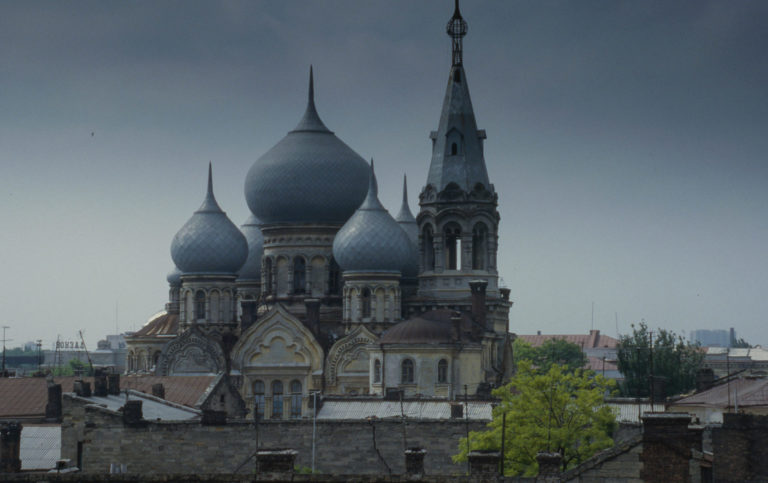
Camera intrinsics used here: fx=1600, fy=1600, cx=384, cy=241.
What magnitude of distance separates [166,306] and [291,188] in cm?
2064

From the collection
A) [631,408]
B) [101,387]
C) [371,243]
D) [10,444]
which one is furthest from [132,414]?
[371,243]

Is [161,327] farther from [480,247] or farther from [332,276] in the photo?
[480,247]

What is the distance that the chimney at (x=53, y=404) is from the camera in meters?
71.1

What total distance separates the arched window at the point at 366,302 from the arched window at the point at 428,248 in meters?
5.18

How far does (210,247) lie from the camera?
10094cm

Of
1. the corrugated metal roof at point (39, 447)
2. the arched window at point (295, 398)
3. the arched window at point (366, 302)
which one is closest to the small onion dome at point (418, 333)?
the arched window at point (366, 302)

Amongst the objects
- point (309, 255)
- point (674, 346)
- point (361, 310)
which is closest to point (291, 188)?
point (309, 255)

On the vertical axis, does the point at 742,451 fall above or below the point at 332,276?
below

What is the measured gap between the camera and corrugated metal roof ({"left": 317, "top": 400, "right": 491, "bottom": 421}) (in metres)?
66.2

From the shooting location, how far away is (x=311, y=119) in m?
106

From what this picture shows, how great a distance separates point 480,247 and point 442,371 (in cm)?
1466

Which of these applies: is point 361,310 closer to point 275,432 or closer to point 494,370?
point 494,370

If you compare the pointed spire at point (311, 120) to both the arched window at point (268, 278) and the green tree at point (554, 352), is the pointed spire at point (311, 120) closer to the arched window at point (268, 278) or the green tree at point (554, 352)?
the arched window at point (268, 278)

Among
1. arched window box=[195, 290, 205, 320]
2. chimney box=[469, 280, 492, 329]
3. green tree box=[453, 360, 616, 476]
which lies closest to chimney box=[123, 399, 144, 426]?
green tree box=[453, 360, 616, 476]
